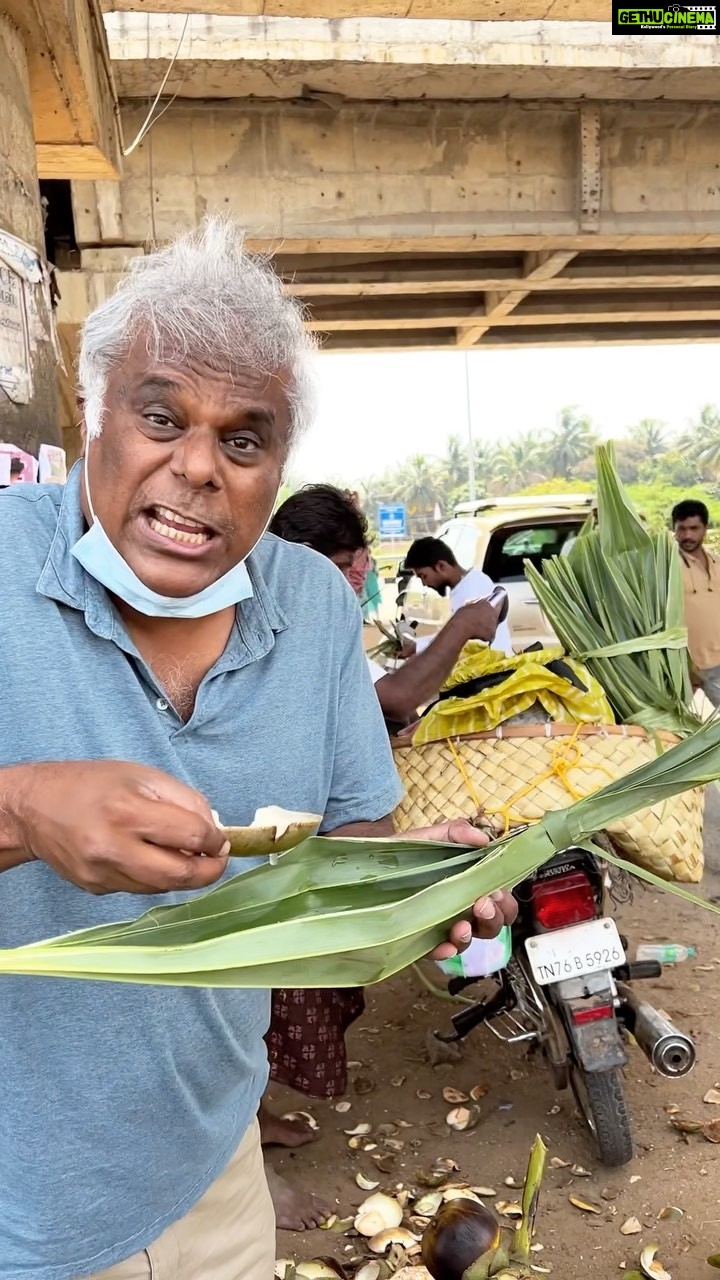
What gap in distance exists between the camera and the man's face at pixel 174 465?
4.67 feet

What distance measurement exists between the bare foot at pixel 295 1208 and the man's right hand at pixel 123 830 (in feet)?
7.95

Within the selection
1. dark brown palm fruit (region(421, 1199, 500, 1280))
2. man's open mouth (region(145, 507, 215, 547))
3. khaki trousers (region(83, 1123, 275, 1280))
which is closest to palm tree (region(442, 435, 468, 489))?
dark brown palm fruit (region(421, 1199, 500, 1280))

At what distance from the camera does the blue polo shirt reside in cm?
137

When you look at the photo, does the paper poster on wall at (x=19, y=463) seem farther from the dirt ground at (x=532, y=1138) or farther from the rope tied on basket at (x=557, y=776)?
the dirt ground at (x=532, y=1138)

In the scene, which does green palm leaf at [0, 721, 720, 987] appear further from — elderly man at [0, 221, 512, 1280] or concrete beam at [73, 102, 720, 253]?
concrete beam at [73, 102, 720, 253]

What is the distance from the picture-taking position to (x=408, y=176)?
6535 mm

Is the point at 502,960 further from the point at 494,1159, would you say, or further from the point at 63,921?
the point at 63,921

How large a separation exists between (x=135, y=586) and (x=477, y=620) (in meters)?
2.19

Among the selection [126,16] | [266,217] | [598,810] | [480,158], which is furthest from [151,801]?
[480,158]

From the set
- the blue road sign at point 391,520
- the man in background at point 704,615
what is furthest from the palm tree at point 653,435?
the man in background at point 704,615

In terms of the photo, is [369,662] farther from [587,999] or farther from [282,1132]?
[282,1132]

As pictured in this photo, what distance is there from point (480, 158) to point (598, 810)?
20.7 feet

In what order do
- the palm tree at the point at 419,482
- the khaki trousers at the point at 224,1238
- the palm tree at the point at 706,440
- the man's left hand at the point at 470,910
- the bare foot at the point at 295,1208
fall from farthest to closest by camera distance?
the palm tree at the point at 419,482 < the palm tree at the point at 706,440 < the bare foot at the point at 295,1208 < the khaki trousers at the point at 224,1238 < the man's left hand at the point at 470,910

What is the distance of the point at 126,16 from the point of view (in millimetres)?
5340
